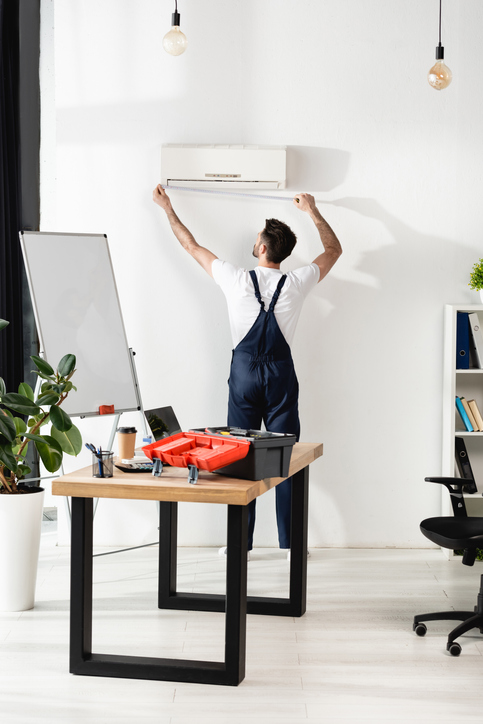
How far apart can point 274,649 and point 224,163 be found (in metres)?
2.63

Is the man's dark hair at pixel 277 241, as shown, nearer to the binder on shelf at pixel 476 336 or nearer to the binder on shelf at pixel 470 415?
the binder on shelf at pixel 476 336

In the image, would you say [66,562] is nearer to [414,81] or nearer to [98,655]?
[98,655]

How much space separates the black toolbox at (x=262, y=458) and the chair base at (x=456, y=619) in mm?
972

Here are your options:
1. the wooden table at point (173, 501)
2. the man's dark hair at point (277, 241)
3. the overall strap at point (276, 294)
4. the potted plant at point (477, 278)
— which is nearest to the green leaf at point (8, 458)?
the wooden table at point (173, 501)

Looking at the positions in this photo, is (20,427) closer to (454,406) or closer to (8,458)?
(8,458)

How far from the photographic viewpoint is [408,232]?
14.3 ft

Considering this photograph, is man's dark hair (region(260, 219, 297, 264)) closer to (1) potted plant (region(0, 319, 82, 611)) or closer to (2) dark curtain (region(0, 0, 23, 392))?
(1) potted plant (region(0, 319, 82, 611))

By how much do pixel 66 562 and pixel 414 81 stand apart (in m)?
3.35

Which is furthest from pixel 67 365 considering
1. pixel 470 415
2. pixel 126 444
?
pixel 470 415

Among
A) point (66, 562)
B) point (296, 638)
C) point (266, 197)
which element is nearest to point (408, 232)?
point (266, 197)

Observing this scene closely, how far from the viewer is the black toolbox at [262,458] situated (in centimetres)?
252

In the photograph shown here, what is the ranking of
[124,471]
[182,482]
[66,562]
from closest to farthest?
[182,482] < [124,471] < [66,562]

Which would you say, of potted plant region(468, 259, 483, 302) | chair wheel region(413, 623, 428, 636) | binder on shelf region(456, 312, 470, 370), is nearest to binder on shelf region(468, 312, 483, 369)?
binder on shelf region(456, 312, 470, 370)

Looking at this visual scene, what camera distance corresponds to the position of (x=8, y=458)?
3.12 metres
